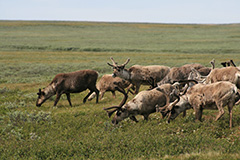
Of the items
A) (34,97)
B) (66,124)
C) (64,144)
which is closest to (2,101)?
(34,97)

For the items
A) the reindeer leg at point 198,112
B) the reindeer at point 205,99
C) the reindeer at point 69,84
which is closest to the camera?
the reindeer at point 205,99

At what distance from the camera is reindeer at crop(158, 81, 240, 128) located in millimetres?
10941

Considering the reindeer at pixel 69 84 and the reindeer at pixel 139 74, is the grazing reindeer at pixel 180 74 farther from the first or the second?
the reindeer at pixel 69 84

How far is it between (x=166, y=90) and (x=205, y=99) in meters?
2.02

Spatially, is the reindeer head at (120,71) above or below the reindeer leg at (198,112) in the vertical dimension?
above

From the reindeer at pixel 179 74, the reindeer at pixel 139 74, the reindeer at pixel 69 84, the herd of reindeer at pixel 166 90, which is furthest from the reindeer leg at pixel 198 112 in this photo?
the reindeer at pixel 69 84

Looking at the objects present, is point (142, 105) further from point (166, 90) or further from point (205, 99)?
point (205, 99)

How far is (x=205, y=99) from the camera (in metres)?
11.5

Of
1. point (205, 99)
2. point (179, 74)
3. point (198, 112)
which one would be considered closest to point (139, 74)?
point (179, 74)

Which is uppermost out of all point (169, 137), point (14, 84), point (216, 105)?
point (216, 105)

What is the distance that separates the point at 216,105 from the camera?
1128 centimetres

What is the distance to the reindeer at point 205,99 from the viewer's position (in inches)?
431

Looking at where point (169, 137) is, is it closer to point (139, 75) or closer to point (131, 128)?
point (131, 128)

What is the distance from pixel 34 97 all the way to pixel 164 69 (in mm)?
8158
